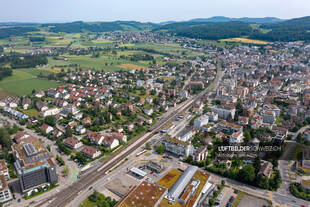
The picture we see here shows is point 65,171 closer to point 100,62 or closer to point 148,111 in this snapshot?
point 148,111

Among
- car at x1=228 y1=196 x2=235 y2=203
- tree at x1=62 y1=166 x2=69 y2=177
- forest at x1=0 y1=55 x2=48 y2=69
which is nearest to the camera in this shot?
car at x1=228 y1=196 x2=235 y2=203

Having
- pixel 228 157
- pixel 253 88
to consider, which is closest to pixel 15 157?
pixel 228 157

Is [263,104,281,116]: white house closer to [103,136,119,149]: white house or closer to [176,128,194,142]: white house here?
[176,128,194,142]: white house

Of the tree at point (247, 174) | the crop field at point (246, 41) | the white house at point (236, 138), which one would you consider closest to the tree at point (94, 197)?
the tree at point (247, 174)

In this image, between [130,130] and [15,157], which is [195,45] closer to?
[130,130]

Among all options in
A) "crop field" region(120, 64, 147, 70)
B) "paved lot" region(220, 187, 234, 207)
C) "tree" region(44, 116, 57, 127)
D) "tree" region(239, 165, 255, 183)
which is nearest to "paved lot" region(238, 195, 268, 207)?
"paved lot" region(220, 187, 234, 207)

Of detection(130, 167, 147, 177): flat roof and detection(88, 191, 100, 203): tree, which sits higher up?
detection(130, 167, 147, 177): flat roof
